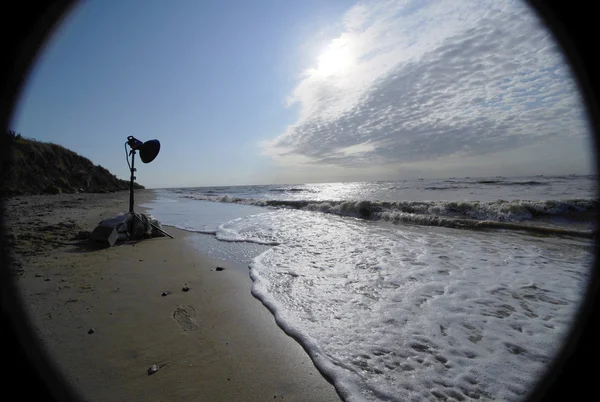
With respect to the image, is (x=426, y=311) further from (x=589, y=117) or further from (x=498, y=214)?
(x=498, y=214)

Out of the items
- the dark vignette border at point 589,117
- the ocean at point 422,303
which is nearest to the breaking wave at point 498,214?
the ocean at point 422,303

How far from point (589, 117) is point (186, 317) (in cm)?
433

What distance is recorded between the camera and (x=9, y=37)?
1551 mm

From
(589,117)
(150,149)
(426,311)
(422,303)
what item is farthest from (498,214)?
(150,149)

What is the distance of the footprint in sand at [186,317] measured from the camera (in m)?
2.88

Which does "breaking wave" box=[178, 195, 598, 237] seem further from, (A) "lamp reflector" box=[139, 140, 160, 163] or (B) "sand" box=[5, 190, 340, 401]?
(A) "lamp reflector" box=[139, 140, 160, 163]

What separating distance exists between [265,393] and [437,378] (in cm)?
156

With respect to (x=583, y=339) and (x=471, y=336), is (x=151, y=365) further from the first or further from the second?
(x=471, y=336)

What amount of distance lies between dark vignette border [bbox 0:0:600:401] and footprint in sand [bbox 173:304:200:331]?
1.10m

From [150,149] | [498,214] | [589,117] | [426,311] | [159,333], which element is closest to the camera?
[589,117]

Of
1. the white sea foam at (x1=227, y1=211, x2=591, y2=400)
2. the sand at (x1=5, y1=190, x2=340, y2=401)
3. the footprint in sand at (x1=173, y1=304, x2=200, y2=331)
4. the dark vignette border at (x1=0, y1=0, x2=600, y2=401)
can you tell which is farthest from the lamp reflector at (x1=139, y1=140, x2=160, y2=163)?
the dark vignette border at (x1=0, y1=0, x2=600, y2=401)

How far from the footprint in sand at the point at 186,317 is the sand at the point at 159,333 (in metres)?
0.01

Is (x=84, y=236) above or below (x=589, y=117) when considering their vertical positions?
below

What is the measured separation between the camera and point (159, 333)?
2.71 m
